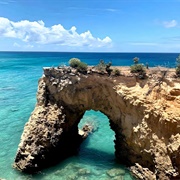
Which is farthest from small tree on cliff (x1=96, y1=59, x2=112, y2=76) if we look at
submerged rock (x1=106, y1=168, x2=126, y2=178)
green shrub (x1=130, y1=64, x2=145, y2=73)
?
submerged rock (x1=106, y1=168, x2=126, y2=178)

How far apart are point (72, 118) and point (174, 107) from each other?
8275 mm

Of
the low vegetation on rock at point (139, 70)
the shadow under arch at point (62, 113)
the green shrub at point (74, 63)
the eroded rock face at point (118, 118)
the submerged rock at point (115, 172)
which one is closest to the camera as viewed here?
the eroded rock face at point (118, 118)

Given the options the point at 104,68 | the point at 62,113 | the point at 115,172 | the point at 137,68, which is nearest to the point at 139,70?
the point at 137,68

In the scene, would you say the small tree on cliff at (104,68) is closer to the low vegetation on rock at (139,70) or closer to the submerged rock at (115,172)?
the low vegetation on rock at (139,70)

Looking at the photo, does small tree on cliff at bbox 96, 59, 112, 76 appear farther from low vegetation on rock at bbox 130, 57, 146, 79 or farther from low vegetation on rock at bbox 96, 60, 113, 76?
low vegetation on rock at bbox 130, 57, 146, 79

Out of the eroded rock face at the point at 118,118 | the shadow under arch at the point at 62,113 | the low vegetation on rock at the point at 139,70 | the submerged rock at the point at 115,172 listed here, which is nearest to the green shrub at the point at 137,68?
the low vegetation on rock at the point at 139,70

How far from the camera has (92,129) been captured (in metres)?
26.8

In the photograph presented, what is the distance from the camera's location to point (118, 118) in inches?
728

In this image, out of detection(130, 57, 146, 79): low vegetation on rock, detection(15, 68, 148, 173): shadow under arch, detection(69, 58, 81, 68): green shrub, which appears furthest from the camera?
detection(69, 58, 81, 68): green shrub

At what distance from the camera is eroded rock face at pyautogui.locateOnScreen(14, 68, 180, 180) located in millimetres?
15828

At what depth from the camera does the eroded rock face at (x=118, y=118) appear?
1583cm

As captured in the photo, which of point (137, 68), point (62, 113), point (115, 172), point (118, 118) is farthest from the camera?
point (62, 113)

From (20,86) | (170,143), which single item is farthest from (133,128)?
(20,86)

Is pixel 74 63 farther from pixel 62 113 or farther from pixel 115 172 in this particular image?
pixel 115 172
